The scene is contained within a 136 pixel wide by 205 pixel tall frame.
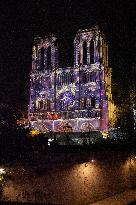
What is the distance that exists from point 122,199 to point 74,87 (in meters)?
40.7

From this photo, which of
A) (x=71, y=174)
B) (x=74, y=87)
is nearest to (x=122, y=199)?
(x=71, y=174)

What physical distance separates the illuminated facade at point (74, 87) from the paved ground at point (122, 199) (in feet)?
104

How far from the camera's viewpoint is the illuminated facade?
209 ft

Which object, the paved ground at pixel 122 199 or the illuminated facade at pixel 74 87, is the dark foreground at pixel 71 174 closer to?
the paved ground at pixel 122 199

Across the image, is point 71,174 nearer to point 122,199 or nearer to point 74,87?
point 122,199

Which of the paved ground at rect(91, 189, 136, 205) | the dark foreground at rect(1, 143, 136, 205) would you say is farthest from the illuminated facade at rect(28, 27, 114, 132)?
the paved ground at rect(91, 189, 136, 205)

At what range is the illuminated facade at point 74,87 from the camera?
63.8 metres

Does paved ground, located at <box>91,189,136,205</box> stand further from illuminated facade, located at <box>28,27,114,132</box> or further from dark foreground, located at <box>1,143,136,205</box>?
illuminated facade, located at <box>28,27,114,132</box>

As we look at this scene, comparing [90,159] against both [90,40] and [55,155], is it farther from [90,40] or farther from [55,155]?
[90,40]

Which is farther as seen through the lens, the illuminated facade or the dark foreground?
the illuminated facade

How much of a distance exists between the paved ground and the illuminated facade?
3180 centimetres

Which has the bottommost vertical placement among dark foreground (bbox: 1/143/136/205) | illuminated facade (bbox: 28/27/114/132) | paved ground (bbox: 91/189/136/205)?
paved ground (bbox: 91/189/136/205)

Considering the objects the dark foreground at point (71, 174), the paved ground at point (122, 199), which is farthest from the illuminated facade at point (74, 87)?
the paved ground at point (122, 199)

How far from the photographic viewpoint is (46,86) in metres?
70.9
